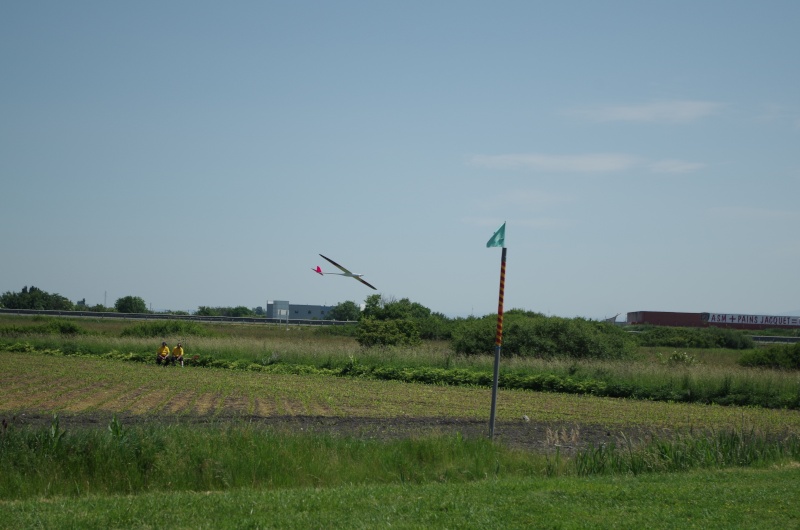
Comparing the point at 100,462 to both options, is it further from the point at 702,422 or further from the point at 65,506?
the point at 702,422

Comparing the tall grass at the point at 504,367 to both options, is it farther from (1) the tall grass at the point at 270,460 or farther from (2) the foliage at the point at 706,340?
(1) the tall grass at the point at 270,460

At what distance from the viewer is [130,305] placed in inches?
3910

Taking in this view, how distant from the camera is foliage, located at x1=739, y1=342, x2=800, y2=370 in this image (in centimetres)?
3631

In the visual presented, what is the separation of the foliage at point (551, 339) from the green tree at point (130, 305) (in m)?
69.4

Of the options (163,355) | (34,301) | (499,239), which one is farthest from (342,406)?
(34,301)

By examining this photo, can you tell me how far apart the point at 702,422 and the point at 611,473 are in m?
10.2

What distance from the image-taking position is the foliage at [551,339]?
36.6m

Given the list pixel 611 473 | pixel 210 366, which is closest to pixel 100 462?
pixel 611 473

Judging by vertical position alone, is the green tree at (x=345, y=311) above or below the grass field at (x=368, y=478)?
above

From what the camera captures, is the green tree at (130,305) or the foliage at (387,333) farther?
the green tree at (130,305)

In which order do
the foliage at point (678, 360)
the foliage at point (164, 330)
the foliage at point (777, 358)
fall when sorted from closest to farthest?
the foliage at point (678, 360) → the foliage at point (777, 358) → the foliage at point (164, 330)

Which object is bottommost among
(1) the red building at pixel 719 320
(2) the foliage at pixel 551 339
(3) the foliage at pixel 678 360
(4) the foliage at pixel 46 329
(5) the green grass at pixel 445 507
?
(5) the green grass at pixel 445 507

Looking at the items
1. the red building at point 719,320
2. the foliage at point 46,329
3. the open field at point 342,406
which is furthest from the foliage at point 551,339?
the red building at point 719,320

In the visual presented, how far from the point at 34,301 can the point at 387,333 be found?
6534 cm
